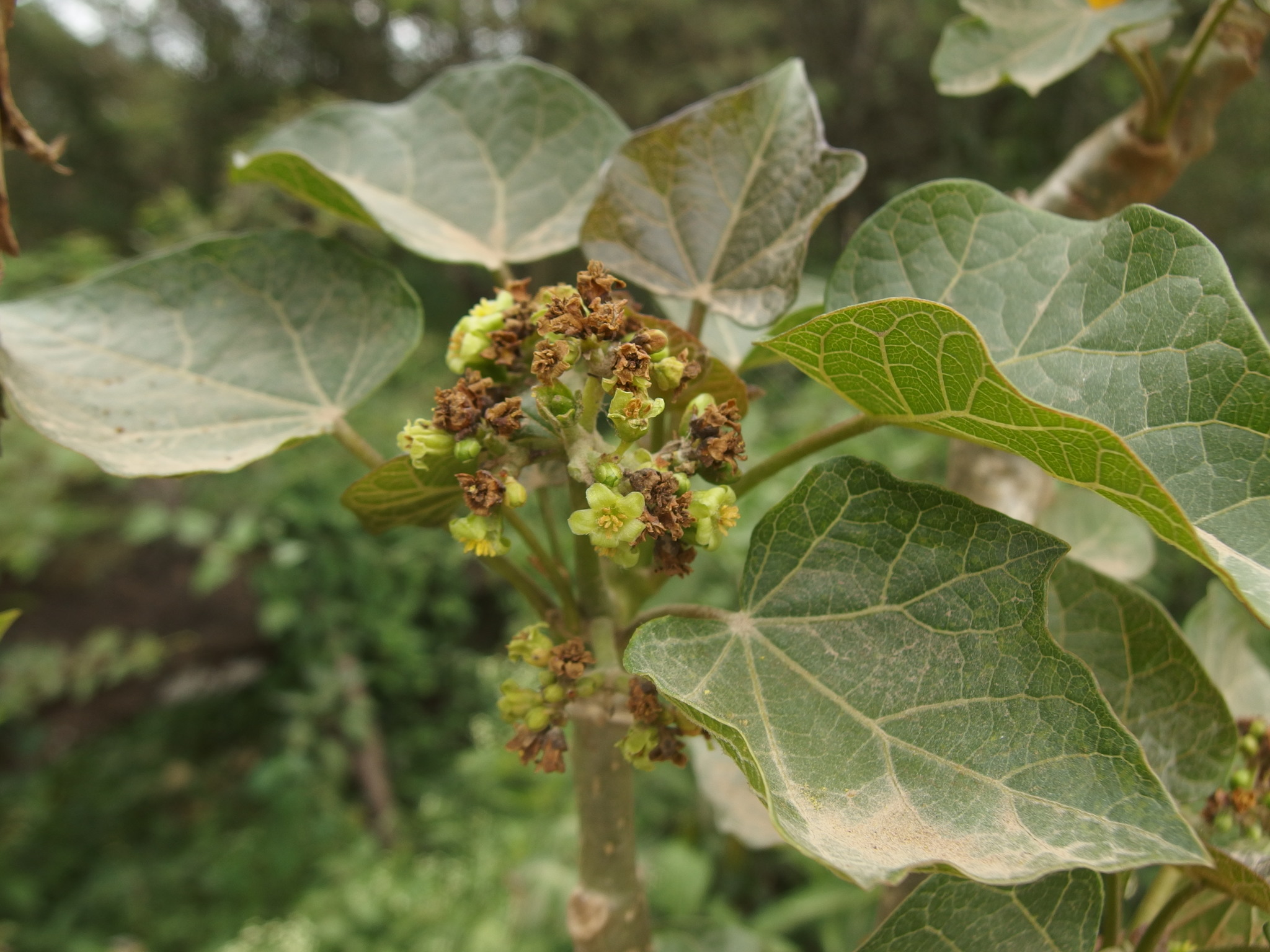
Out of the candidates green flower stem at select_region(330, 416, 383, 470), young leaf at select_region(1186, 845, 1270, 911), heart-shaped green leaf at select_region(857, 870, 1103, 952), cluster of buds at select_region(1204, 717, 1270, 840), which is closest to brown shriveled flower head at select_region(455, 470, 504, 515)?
green flower stem at select_region(330, 416, 383, 470)

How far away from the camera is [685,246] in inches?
29.8

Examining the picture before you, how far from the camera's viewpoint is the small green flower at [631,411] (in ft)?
1.61

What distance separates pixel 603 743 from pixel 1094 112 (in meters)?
5.19

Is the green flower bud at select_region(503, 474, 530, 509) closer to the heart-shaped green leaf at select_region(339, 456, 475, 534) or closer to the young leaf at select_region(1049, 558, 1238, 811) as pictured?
the heart-shaped green leaf at select_region(339, 456, 475, 534)

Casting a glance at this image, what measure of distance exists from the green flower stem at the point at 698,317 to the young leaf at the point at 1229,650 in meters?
0.59

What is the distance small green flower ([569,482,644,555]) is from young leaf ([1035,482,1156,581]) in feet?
2.28

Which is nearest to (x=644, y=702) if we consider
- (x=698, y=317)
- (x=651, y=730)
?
(x=651, y=730)

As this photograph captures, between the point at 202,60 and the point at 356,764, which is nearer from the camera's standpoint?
the point at 356,764

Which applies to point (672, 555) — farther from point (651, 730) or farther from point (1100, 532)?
point (1100, 532)

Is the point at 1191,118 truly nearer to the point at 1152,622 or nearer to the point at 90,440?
the point at 1152,622

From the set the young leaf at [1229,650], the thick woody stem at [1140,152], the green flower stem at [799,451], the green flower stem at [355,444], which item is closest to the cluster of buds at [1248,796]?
the young leaf at [1229,650]

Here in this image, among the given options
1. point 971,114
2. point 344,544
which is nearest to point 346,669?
point 344,544

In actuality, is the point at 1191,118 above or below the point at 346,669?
above

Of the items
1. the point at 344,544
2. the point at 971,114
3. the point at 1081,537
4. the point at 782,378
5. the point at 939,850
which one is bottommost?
the point at 782,378
